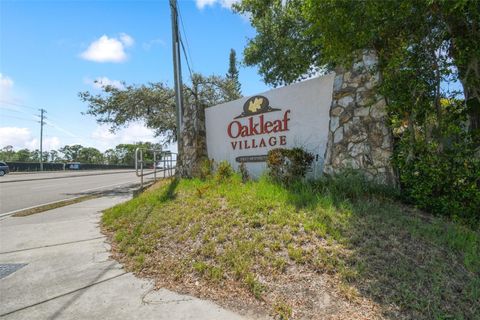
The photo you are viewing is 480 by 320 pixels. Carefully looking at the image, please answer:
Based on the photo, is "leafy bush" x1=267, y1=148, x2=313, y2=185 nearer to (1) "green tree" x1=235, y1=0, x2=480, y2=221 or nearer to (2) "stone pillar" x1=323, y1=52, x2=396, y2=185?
(2) "stone pillar" x1=323, y1=52, x2=396, y2=185

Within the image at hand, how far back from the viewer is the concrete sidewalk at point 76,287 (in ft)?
9.91

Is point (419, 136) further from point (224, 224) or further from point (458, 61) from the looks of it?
point (224, 224)

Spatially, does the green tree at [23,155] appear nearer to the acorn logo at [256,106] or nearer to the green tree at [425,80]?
the acorn logo at [256,106]

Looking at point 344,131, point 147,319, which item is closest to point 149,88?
point 344,131

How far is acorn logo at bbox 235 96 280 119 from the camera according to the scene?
796 cm

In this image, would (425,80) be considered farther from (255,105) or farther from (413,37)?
(255,105)

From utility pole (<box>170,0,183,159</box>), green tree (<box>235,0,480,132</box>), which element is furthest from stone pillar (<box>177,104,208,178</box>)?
green tree (<box>235,0,480,132</box>)

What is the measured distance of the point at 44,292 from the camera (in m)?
3.52

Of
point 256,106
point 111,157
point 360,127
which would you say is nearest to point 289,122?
point 256,106

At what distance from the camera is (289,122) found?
7465 millimetres

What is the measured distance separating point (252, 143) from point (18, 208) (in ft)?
24.8

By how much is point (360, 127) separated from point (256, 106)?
316cm

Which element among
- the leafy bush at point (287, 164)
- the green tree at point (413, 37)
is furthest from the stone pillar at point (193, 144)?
the green tree at point (413, 37)

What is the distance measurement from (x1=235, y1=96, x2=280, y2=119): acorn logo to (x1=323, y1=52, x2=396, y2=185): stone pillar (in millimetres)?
1986
